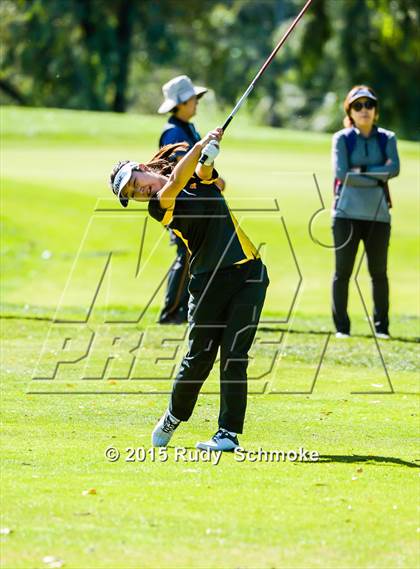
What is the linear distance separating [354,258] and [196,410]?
12.8ft

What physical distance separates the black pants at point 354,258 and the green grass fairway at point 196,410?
260mm

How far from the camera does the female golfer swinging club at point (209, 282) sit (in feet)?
23.9

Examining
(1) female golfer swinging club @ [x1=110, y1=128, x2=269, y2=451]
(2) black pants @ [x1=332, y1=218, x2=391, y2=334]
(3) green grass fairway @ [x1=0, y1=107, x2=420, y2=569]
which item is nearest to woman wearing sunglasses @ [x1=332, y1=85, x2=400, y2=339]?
(2) black pants @ [x1=332, y1=218, x2=391, y2=334]

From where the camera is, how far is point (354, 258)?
12.4 meters

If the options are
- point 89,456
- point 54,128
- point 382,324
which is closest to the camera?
point 89,456

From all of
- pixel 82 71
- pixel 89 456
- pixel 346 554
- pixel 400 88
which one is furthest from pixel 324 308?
pixel 82 71

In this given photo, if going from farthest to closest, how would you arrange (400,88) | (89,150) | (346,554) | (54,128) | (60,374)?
(400,88), (54,128), (89,150), (60,374), (346,554)

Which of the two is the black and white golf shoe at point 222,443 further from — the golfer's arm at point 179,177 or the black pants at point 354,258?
the black pants at point 354,258

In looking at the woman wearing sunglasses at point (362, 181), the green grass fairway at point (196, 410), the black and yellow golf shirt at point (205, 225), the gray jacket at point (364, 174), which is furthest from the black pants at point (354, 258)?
the black and yellow golf shirt at point (205, 225)

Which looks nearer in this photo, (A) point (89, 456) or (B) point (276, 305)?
(A) point (89, 456)

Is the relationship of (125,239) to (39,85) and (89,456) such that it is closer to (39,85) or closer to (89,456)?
(89,456)

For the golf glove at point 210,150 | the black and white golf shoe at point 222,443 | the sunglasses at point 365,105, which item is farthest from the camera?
the sunglasses at point 365,105

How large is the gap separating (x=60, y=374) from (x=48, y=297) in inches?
212

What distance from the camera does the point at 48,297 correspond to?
15.5 m
